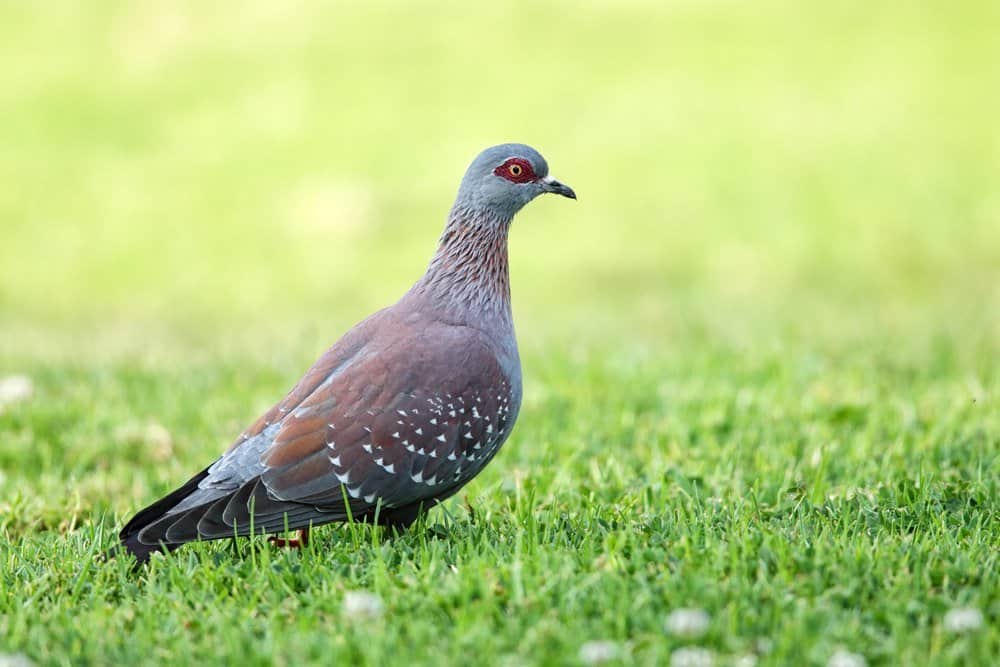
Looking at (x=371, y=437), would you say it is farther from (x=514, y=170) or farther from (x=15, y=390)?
(x=15, y=390)

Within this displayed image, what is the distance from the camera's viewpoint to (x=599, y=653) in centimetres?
336

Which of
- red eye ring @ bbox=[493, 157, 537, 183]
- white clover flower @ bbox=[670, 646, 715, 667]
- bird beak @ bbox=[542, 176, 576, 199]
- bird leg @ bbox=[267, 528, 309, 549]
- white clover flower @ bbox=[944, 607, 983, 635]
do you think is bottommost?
bird leg @ bbox=[267, 528, 309, 549]

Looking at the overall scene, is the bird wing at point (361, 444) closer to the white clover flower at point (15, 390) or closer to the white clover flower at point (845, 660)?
the white clover flower at point (845, 660)

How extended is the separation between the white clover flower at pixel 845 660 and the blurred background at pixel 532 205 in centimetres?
402

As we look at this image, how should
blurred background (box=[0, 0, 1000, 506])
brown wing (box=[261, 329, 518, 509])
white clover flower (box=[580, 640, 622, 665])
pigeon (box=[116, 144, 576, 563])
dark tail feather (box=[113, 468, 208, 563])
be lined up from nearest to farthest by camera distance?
white clover flower (box=[580, 640, 622, 665]) < dark tail feather (box=[113, 468, 208, 563]) < pigeon (box=[116, 144, 576, 563]) < brown wing (box=[261, 329, 518, 509]) < blurred background (box=[0, 0, 1000, 506])

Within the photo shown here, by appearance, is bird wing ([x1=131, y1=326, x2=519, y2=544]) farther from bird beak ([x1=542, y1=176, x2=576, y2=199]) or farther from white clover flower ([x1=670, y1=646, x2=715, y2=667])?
white clover flower ([x1=670, y1=646, x2=715, y2=667])

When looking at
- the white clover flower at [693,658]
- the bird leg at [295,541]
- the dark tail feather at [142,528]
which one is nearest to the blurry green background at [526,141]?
the bird leg at [295,541]

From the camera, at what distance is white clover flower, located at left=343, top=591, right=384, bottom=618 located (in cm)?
370

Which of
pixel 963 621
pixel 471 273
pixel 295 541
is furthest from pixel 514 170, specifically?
pixel 963 621

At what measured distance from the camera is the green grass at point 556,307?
3852mm

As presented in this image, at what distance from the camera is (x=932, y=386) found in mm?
7652

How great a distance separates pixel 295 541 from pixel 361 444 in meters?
0.51

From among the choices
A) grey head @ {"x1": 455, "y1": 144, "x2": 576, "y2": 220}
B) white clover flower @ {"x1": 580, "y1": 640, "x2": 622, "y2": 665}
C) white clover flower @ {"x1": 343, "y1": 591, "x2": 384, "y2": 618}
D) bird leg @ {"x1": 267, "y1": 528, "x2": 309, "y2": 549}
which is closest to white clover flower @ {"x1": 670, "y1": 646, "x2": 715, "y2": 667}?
white clover flower @ {"x1": 580, "y1": 640, "x2": 622, "y2": 665}

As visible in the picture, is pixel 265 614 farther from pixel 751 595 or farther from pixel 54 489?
pixel 54 489
